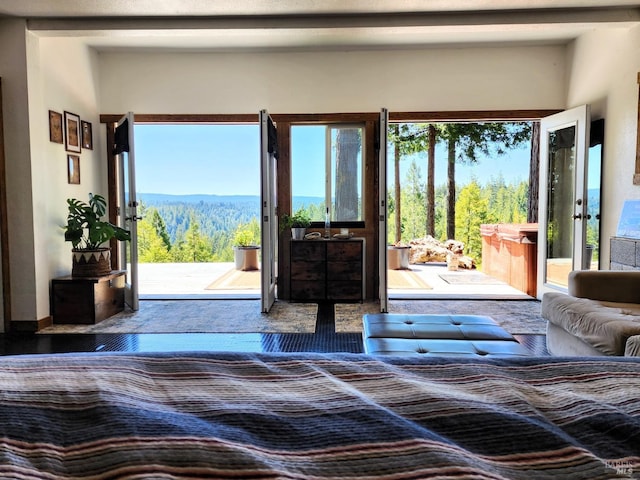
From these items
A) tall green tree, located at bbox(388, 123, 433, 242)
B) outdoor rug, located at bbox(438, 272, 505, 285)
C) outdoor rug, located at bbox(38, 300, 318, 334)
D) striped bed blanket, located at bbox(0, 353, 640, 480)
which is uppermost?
tall green tree, located at bbox(388, 123, 433, 242)

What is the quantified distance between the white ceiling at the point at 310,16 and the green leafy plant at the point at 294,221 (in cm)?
202

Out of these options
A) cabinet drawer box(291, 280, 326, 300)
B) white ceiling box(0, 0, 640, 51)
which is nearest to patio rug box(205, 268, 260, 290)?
cabinet drawer box(291, 280, 326, 300)

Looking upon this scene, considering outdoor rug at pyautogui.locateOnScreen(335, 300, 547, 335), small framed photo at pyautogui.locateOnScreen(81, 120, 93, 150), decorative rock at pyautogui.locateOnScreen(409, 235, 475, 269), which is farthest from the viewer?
decorative rock at pyautogui.locateOnScreen(409, 235, 475, 269)

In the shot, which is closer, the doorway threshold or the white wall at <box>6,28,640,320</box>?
the white wall at <box>6,28,640,320</box>

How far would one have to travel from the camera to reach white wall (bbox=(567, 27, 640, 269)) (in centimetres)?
401

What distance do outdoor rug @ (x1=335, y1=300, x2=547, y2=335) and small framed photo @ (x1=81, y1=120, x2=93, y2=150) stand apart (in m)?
3.27

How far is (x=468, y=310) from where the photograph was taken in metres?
4.72

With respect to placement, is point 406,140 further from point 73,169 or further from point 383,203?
point 73,169

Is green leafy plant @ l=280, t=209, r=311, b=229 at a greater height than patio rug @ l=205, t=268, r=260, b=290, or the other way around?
green leafy plant @ l=280, t=209, r=311, b=229

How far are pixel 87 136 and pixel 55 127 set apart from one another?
2.16 feet

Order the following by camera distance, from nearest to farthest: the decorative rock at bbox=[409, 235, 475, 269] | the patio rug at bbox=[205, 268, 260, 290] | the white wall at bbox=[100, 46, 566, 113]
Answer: the white wall at bbox=[100, 46, 566, 113] < the patio rug at bbox=[205, 268, 260, 290] < the decorative rock at bbox=[409, 235, 475, 269]

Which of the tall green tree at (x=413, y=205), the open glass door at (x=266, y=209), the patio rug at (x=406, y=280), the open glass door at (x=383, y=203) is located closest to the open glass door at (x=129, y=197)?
the open glass door at (x=266, y=209)

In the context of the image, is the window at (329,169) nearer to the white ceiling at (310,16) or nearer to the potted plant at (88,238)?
the white ceiling at (310,16)

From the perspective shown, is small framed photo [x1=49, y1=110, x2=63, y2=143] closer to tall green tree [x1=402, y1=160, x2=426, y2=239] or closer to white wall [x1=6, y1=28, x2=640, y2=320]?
white wall [x1=6, y1=28, x2=640, y2=320]
